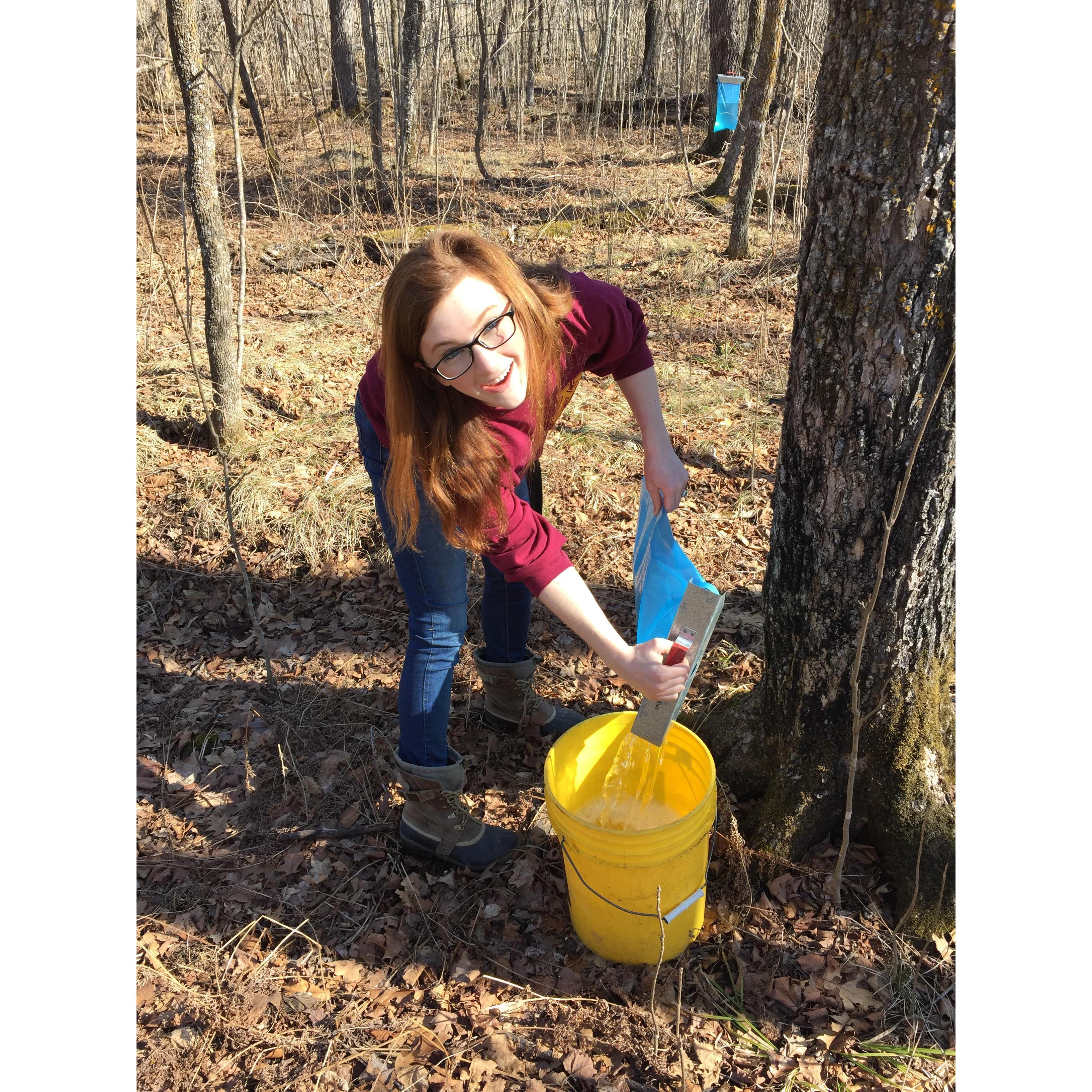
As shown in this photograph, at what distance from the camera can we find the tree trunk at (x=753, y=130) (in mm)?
6449

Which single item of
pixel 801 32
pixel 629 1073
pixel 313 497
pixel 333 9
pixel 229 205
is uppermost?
pixel 333 9

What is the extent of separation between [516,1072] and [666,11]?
1311 centimetres

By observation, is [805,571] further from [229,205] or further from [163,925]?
[229,205]

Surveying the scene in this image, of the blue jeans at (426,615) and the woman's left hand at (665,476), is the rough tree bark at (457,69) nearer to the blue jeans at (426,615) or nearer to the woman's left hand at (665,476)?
the woman's left hand at (665,476)

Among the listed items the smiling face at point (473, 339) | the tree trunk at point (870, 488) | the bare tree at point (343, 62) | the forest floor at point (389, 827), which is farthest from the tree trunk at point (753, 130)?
the bare tree at point (343, 62)

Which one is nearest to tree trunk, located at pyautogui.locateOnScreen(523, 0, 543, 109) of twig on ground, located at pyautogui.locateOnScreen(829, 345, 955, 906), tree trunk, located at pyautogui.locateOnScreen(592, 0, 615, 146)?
tree trunk, located at pyautogui.locateOnScreen(592, 0, 615, 146)

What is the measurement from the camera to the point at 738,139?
8078 millimetres

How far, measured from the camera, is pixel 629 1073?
1.80 m

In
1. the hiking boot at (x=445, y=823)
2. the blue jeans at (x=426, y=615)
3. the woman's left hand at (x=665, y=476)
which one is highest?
the woman's left hand at (x=665, y=476)

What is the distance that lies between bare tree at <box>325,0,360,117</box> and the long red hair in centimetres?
1082

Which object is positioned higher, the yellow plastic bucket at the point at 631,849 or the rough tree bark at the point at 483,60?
the rough tree bark at the point at 483,60

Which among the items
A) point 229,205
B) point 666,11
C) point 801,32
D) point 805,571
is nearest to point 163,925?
point 805,571

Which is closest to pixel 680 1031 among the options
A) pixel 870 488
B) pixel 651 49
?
pixel 870 488

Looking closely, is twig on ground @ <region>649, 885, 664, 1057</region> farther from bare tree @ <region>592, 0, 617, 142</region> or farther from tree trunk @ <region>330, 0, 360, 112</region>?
tree trunk @ <region>330, 0, 360, 112</region>
